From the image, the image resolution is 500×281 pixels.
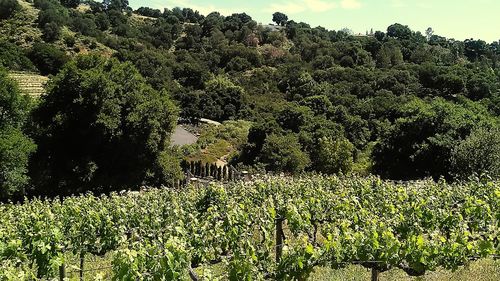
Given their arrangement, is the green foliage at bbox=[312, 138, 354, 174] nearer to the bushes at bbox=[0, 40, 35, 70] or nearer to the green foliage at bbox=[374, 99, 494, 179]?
the green foliage at bbox=[374, 99, 494, 179]

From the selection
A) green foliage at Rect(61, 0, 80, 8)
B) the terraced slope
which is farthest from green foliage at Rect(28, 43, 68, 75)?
green foliage at Rect(61, 0, 80, 8)

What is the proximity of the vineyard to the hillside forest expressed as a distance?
10.2 meters

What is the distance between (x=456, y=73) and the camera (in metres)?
64.9

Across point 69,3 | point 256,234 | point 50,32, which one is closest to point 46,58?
point 50,32

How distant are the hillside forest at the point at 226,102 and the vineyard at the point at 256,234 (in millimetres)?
10201

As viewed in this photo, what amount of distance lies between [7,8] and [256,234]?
76670mm

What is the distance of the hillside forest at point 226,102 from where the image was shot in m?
23.5

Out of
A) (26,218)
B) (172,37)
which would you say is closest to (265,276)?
(26,218)

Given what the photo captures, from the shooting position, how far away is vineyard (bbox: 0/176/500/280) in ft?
24.4

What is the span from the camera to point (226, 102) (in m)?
63.7

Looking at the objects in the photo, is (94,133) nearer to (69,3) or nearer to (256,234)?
(256,234)

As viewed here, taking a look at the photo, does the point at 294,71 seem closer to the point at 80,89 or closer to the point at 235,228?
the point at 80,89

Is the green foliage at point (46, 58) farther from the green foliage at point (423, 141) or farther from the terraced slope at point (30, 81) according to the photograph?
the green foliage at point (423, 141)

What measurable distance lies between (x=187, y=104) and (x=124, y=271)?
55868 millimetres
